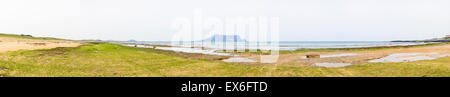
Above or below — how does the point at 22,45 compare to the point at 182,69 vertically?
above

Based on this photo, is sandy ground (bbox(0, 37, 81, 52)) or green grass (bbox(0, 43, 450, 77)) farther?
sandy ground (bbox(0, 37, 81, 52))

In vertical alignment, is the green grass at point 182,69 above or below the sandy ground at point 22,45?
below

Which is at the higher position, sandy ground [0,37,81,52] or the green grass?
sandy ground [0,37,81,52]

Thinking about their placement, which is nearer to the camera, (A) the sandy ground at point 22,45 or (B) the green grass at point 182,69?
(B) the green grass at point 182,69

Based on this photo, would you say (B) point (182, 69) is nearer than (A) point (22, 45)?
Yes
